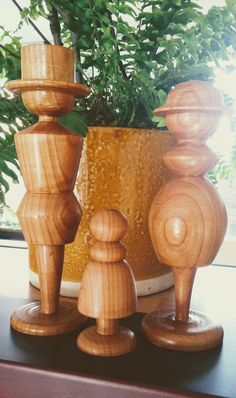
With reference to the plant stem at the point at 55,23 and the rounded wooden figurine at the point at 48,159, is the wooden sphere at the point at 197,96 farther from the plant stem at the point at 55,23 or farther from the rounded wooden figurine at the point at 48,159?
the plant stem at the point at 55,23

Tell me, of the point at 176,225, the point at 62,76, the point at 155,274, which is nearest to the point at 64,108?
the point at 62,76

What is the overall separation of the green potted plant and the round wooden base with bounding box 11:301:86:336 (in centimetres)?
10

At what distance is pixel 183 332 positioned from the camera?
1.26 ft

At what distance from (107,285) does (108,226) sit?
5 centimetres

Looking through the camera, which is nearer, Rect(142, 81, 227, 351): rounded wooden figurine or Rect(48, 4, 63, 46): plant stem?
Rect(142, 81, 227, 351): rounded wooden figurine

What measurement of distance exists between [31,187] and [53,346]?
0.46 ft

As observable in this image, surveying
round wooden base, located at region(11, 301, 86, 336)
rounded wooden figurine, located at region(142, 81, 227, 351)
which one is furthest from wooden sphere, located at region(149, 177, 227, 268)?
round wooden base, located at region(11, 301, 86, 336)

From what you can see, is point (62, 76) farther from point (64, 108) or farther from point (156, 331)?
point (156, 331)

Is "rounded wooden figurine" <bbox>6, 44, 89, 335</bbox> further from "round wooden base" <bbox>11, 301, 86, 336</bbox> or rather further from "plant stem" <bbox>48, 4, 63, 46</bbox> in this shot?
"plant stem" <bbox>48, 4, 63, 46</bbox>

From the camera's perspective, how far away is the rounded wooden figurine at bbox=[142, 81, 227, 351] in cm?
36

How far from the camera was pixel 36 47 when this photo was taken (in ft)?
1.22

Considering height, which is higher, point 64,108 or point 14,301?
point 64,108

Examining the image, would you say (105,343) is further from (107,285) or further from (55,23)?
(55,23)

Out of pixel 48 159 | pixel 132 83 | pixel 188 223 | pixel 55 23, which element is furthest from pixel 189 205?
pixel 55 23
